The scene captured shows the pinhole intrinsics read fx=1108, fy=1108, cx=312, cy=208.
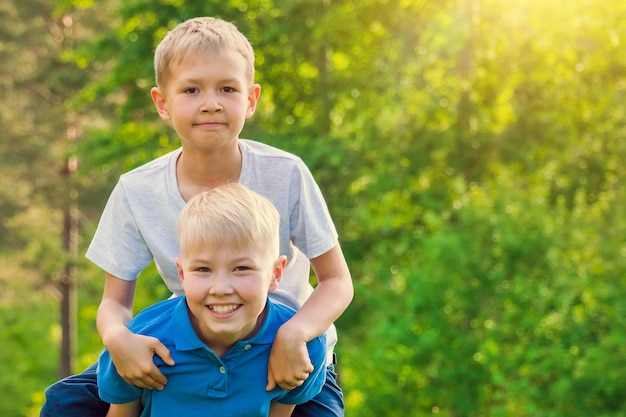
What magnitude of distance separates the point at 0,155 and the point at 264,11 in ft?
33.3

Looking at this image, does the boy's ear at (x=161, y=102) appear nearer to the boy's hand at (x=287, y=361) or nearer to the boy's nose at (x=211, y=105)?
the boy's nose at (x=211, y=105)

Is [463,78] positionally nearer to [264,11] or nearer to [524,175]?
[524,175]

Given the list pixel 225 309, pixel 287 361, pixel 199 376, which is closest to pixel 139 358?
pixel 199 376

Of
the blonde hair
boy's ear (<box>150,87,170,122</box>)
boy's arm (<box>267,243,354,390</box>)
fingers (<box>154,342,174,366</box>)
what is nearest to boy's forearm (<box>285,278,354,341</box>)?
boy's arm (<box>267,243,354,390</box>)

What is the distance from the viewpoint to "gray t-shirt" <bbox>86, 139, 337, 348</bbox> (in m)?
3.42

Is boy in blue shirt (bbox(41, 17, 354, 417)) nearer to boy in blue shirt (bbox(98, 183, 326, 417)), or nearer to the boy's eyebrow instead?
the boy's eyebrow

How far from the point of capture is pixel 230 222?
296 centimetres

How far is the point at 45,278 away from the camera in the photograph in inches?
1125

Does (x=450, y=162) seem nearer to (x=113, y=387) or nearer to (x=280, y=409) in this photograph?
(x=280, y=409)

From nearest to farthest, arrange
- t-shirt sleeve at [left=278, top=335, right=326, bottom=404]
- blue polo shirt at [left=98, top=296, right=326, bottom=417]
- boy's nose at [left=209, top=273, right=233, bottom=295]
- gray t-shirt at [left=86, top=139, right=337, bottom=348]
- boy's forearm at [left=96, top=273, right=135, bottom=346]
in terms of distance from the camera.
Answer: boy's nose at [left=209, top=273, right=233, bottom=295]
blue polo shirt at [left=98, top=296, right=326, bottom=417]
t-shirt sleeve at [left=278, top=335, right=326, bottom=404]
boy's forearm at [left=96, top=273, right=135, bottom=346]
gray t-shirt at [left=86, top=139, right=337, bottom=348]

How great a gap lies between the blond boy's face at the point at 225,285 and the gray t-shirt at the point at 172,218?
0.41 metres

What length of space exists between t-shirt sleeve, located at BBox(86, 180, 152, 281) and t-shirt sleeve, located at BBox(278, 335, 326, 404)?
2.15 ft

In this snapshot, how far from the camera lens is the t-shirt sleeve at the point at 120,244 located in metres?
3.46

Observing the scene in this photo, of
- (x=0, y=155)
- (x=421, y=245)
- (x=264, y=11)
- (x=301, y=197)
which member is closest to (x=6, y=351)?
(x=0, y=155)
